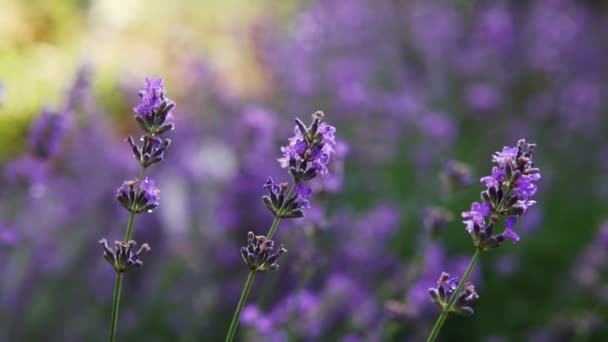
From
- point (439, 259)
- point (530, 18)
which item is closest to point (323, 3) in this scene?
point (530, 18)

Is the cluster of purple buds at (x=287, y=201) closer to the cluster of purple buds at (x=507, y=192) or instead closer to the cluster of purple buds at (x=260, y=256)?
the cluster of purple buds at (x=260, y=256)

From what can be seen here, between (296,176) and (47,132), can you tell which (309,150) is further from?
(47,132)

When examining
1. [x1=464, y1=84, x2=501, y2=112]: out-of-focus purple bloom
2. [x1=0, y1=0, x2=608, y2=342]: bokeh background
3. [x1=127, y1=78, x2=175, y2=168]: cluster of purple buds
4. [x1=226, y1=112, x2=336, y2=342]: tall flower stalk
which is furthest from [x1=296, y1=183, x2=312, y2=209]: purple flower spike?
[x1=464, y1=84, x2=501, y2=112]: out-of-focus purple bloom

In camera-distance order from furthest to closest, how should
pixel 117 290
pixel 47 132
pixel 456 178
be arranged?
pixel 456 178, pixel 47 132, pixel 117 290

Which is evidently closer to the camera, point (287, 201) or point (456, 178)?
point (287, 201)

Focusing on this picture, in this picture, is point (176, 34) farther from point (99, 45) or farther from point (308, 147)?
point (308, 147)

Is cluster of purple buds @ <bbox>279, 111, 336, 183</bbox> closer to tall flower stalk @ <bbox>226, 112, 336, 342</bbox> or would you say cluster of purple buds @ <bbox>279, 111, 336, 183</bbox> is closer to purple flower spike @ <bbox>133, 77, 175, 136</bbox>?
tall flower stalk @ <bbox>226, 112, 336, 342</bbox>

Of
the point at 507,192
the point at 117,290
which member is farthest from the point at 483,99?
the point at 117,290
